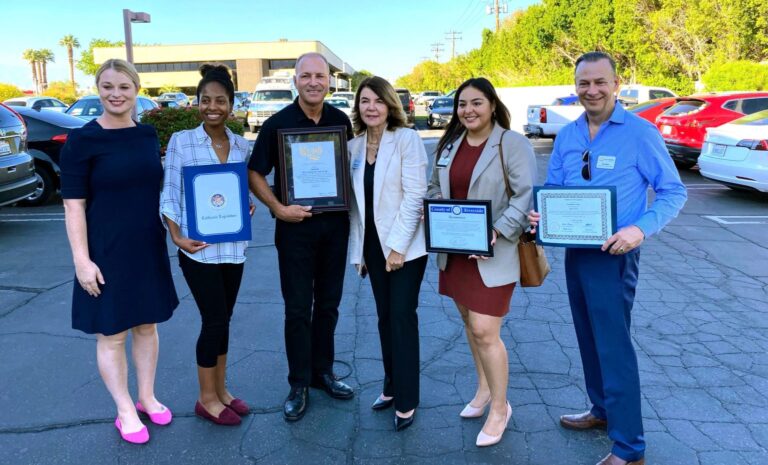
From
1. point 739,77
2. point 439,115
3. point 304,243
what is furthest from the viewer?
point 439,115

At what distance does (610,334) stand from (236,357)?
2604 mm

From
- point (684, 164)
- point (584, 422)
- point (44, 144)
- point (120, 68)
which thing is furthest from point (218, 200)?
point (684, 164)

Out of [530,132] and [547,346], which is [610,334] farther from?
[530,132]

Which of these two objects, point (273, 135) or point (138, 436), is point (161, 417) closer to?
point (138, 436)

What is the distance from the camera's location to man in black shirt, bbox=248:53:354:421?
10.8 feet

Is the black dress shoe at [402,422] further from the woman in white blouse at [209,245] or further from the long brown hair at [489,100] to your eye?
the long brown hair at [489,100]

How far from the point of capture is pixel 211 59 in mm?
76750

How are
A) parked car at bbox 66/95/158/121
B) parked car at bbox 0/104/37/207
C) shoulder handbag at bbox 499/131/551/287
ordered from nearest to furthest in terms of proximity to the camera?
shoulder handbag at bbox 499/131/551/287 < parked car at bbox 0/104/37/207 < parked car at bbox 66/95/158/121

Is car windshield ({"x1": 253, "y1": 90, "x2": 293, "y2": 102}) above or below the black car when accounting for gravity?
above

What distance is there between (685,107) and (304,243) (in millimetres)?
12150

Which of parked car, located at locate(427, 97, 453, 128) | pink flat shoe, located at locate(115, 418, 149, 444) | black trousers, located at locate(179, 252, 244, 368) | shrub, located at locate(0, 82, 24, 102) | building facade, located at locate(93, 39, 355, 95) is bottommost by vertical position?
pink flat shoe, located at locate(115, 418, 149, 444)

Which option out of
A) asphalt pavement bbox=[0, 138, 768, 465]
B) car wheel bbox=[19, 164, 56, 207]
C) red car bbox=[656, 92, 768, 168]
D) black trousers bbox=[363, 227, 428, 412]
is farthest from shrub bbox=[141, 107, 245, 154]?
black trousers bbox=[363, 227, 428, 412]

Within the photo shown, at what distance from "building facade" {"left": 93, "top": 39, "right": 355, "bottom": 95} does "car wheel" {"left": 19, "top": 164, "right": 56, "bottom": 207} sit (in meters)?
67.0

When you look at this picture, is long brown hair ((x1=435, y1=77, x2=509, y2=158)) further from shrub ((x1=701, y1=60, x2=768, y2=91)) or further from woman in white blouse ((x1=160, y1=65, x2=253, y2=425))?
shrub ((x1=701, y1=60, x2=768, y2=91))
